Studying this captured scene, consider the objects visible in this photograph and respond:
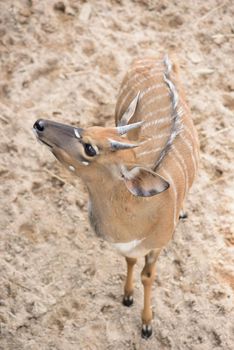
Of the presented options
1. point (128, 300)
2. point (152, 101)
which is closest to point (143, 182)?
point (152, 101)

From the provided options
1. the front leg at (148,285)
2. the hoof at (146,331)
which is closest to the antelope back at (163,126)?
the front leg at (148,285)

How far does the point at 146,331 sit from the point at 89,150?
1622mm

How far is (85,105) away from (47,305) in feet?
6.51

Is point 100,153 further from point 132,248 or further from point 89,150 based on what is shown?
point 132,248

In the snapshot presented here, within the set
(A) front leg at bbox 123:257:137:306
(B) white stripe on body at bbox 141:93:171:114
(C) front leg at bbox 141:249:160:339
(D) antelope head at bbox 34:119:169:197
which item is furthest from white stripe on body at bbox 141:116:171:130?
(A) front leg at bbox 123:257:137:306

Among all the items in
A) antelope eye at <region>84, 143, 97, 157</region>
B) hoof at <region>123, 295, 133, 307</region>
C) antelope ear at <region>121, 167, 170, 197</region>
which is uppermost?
antelope eye at <region>84, 143, 97, 157</region>

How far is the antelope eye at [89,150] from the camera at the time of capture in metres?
3.60

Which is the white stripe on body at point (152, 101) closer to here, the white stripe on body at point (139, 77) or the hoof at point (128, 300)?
the white stripe on body at point (139, 77)

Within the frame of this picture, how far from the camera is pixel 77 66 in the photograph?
20.3 ft

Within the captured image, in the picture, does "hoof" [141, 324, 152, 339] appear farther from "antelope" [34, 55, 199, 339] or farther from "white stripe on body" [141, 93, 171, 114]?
"white stripe on body" [141, 93, 171, 114]

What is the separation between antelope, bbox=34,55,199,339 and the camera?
3637mm

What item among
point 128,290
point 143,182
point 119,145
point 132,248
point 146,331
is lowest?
point 146,331

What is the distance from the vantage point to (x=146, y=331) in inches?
180

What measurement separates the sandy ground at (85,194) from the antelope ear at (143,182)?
1377mm
